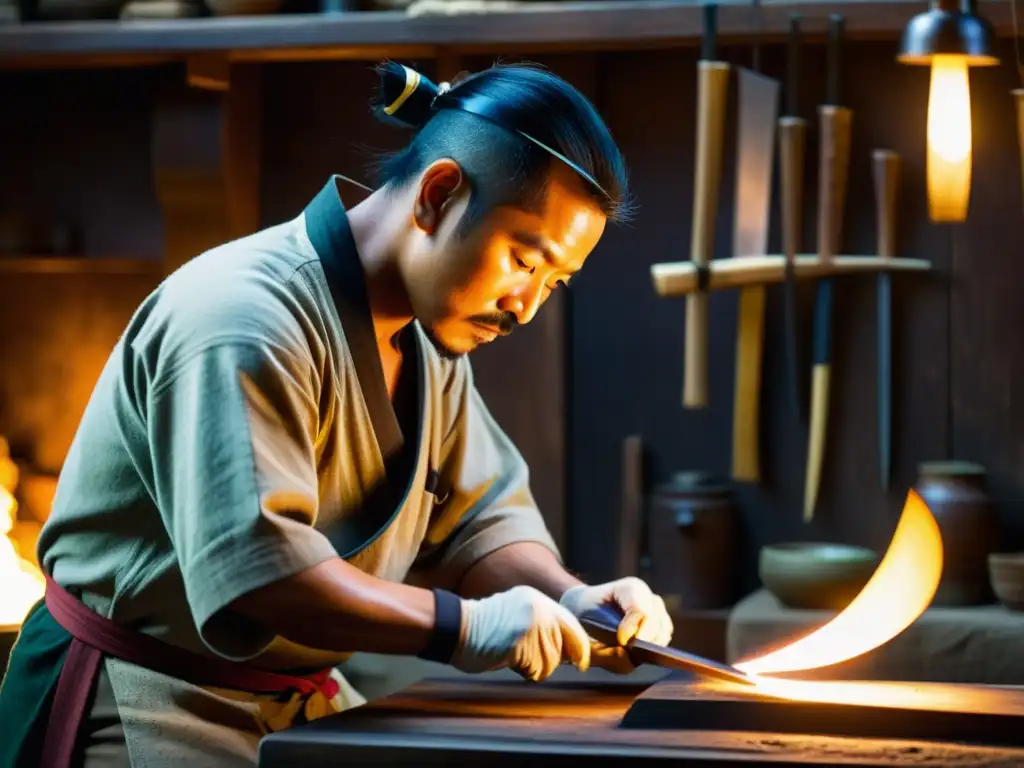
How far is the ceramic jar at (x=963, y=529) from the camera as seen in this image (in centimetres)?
411

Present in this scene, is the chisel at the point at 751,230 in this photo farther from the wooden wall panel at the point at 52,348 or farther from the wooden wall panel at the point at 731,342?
the wooden wall panel at the point at 52,348

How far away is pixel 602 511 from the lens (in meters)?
4.63

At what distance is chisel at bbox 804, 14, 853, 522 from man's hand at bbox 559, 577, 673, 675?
77.8 inches

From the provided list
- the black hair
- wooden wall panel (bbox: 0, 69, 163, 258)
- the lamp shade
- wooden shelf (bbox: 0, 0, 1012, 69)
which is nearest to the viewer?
the black hair

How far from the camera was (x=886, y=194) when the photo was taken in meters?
4.28

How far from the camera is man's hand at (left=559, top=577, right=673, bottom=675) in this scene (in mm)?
2412

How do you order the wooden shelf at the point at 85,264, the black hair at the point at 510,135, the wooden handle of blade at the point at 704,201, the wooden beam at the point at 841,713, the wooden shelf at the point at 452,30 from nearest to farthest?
1. the wooden beam at the point at 841,713
2. the black hair at the point at 510,135
3. the wooden shelf at the point at 452,30
4. the wooden handle of blade at the point at 704,201
5. the wooden shelf at the point at 85,264

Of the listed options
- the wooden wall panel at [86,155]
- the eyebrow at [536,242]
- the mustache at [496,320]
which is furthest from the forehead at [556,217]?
the wooden wall panel at [86,155]

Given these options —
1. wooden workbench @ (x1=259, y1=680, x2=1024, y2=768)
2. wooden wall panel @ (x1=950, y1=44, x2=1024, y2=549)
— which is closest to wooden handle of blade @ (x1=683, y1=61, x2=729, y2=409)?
wooden wall panel @ (x1=950, y1=44, x2=1024, y2=549)

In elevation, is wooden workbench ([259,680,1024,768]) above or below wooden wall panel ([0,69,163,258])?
below

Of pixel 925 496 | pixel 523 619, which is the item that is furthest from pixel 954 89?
pixel 523 619

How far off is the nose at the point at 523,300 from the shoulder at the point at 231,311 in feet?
0.95

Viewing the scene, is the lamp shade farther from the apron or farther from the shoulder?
the shoulder

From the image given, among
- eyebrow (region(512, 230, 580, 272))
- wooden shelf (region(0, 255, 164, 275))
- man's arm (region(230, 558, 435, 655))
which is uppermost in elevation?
eyebrow (region(512, 230, 580, 272))
